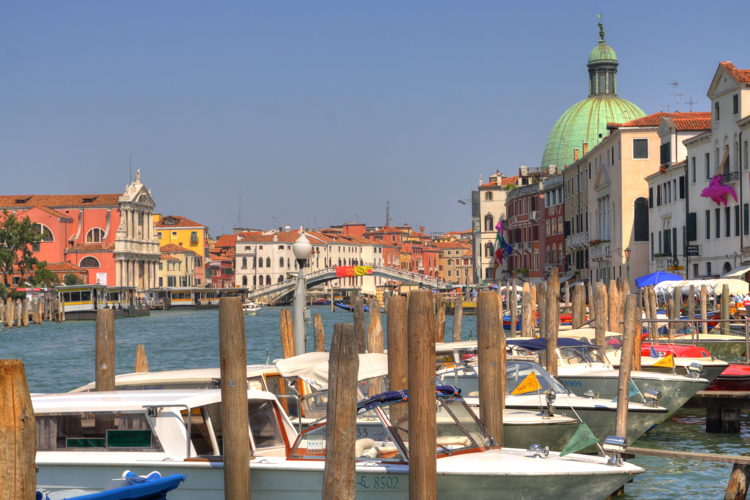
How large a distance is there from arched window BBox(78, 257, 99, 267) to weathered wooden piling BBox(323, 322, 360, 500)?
8313cm

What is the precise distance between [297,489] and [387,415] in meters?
0.99

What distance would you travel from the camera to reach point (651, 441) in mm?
15727

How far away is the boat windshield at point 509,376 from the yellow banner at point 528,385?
73 mm

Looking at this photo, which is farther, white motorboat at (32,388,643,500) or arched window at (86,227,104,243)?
arched window at (86,227,104,243)

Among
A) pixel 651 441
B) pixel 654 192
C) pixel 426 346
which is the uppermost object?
pixel 654 192

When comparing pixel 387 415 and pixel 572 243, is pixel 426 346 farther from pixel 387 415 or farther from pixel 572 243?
pixel 572 243

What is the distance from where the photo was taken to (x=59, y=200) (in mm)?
91750

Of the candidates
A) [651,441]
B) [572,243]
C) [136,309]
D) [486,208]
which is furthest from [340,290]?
[651,441]

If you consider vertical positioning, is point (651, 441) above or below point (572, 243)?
below

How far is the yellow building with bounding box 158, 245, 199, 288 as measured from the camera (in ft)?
379

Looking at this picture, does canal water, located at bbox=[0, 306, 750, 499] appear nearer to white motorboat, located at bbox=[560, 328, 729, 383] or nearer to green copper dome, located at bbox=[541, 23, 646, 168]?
white motorboat, located at bbox=[560, 328, 729, 383]

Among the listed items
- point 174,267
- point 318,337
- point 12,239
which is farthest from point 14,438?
point 174,267

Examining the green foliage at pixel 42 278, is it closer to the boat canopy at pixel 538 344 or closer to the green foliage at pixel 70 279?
the green foliage at pixel 70 279

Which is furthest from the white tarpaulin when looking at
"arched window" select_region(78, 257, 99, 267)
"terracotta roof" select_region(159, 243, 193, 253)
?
"terracotta roof" select_region(159, 243, 193, 253)
